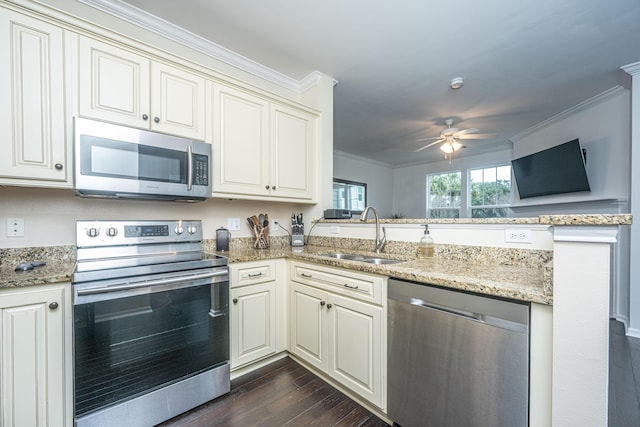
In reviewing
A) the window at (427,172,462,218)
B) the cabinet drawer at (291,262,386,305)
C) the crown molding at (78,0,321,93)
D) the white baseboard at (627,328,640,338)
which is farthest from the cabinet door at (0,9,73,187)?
the window at (427,172,462,218)

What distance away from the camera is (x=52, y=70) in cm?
143

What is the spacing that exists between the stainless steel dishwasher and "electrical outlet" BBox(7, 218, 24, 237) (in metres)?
2.16

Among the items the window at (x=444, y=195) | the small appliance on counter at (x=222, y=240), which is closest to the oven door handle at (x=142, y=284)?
the small appliance on counter at (x=222, y=240)

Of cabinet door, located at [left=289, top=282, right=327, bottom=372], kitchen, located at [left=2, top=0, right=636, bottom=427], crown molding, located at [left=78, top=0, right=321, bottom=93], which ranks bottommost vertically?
cabinet door, located at [left=289, top=282, right=327, bottom=372]

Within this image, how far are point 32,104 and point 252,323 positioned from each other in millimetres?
1794

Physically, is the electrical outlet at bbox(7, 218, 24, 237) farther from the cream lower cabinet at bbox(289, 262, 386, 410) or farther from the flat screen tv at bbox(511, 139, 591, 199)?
the flat screen tv at bbox(511, 139, 591, 199)

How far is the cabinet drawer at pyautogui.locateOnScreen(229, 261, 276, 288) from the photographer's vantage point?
188cm

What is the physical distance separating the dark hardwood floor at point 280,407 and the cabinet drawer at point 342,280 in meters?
0.67

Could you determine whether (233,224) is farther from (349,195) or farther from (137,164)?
(349,195)

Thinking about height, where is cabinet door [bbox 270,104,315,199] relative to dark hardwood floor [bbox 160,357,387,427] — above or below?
above

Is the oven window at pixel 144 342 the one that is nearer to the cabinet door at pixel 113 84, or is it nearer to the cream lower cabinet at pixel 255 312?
the cream lower cabinet at pixel 255 312

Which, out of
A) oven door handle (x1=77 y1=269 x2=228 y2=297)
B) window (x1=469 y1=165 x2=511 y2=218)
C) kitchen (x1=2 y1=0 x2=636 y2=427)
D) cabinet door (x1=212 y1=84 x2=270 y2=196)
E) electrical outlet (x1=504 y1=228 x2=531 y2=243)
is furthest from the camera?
window (x1=469 y1=165 x2=511 y2=218)

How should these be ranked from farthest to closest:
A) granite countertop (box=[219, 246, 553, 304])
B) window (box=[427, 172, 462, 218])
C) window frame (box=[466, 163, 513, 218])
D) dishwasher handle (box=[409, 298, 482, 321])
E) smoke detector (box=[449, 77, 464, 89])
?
1. window (box=[427, 172, 462, 218])
2. window frame (box=[466, 163, 513, 218])
3. smoke detector (box=[449, 77, 464, 89])
4. dishwasher handle (box=[409, 298, 482, 321])
5. granite countertop (box=[219, 246, 553, 304])

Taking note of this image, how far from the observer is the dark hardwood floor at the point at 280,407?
1.50 meters
